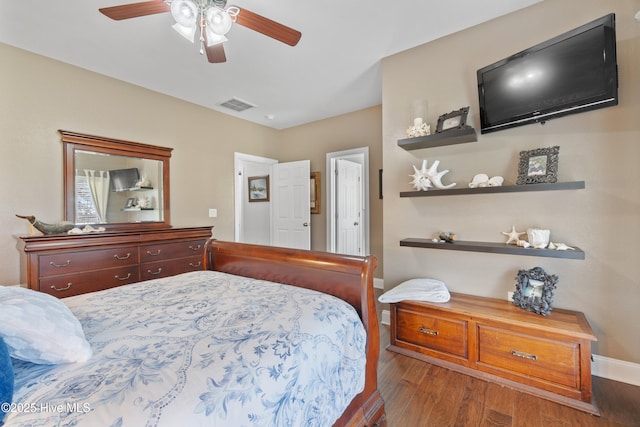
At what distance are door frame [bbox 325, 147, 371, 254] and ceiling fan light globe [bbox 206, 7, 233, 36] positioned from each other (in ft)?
9.08

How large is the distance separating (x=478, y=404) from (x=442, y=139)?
1889mm

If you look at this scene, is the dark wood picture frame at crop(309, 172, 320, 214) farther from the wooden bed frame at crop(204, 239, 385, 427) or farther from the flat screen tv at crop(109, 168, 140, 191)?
the wooden bed frame at crop(204, 239, 385, 427)

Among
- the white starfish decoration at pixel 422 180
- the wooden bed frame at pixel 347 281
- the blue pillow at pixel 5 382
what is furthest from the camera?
the white starfish decoration at pixel 422 180

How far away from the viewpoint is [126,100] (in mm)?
3129

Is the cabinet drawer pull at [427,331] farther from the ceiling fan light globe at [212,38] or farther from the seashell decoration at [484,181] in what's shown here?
the ceiling fan light globe at [212,38]

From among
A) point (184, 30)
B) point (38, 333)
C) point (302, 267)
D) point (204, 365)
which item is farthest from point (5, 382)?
point (184, 30)

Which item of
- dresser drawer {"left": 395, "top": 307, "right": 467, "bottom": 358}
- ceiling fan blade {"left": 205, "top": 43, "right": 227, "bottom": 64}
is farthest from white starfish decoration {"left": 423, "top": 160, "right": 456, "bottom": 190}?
ceiling fan blade {"left": 205, "top": 43, "right": 227, "bottom": 64}

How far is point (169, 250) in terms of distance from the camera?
9.88ft

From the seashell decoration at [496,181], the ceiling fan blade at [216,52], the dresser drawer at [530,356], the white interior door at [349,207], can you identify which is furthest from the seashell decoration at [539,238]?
the ceiling fan blade at [216,52]

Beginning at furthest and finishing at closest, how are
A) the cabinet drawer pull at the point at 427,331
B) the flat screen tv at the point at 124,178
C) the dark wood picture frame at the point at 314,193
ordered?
1. the dark wood picture frame at the point at 314,193
2. the flat screen tv at the point at 124,178
3. the cabinet drawer pull at the point at 427,331

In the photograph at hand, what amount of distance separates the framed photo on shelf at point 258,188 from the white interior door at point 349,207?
1389 millimetres

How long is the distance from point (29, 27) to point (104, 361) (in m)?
2.94

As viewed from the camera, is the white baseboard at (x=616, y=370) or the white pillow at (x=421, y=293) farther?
the white pillow at (x=421, y=293)

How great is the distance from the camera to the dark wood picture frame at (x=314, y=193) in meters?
4.60
